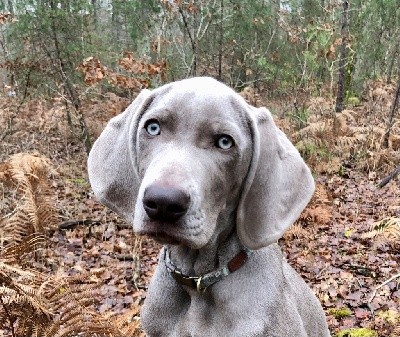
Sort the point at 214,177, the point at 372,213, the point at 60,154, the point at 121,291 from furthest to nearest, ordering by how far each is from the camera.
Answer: the point at 60,154
the point at 372,213
the point at 121,291
the point at 214,177

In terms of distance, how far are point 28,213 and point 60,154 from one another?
5.33 meters

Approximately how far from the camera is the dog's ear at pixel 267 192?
8.16ft

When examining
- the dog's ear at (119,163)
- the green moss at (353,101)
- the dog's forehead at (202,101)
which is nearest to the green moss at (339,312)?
the dog's ear at (119,163)

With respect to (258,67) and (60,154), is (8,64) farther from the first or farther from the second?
(258,67)

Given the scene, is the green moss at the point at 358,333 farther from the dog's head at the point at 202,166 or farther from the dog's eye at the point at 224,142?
the dog's eye at the point at 224,142

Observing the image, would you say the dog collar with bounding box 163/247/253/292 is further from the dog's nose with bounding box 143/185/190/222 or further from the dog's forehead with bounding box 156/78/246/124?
the dog's forehead with bounding box 156/78/246/124

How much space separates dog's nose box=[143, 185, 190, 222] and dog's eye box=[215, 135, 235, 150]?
41 centimetres

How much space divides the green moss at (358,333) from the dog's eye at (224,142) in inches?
123

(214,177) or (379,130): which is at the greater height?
(214,177)

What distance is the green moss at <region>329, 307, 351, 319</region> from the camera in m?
5.27

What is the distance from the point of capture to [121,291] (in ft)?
19.9

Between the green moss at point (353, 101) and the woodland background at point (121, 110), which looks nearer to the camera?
the woodland background at point (121, 110)

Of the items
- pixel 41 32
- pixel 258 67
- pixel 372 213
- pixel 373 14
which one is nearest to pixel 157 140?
pixel 372 213

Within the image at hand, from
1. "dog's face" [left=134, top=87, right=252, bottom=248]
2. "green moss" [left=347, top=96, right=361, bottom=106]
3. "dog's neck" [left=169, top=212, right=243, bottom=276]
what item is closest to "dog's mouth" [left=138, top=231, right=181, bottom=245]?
"dog's face" [left=134, top=87, right=252, bottom=248]
